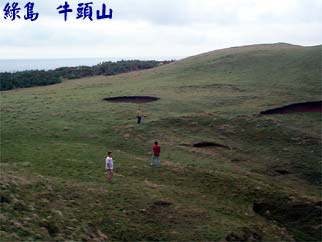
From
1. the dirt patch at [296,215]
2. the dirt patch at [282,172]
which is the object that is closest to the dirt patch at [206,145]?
the dirt patch at [282,172]

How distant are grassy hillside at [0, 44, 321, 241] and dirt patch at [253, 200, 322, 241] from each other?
5cm

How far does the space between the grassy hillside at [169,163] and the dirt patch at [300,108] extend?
2.84 feet

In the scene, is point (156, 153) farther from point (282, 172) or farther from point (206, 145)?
point (282, 172)

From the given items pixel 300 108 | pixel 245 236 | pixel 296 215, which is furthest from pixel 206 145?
pixel 245 236

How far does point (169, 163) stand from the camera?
32.7 metres

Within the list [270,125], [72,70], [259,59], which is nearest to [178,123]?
[270,125]

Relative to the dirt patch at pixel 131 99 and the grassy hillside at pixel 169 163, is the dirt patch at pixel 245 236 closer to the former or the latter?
the grassy hillside at pixel 169 163

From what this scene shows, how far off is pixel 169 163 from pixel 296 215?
29.6 feet

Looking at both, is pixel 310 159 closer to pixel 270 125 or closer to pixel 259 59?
pixel 270 125

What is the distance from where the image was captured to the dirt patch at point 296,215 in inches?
1016

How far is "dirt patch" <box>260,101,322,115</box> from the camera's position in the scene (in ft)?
152

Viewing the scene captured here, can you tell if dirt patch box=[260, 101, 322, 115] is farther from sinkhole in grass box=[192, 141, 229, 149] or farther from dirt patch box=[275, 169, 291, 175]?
dirt patch box=[275, 169, 291, 175]

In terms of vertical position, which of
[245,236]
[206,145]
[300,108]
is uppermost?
[300,108]

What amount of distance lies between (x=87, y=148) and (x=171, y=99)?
17.9 metres
